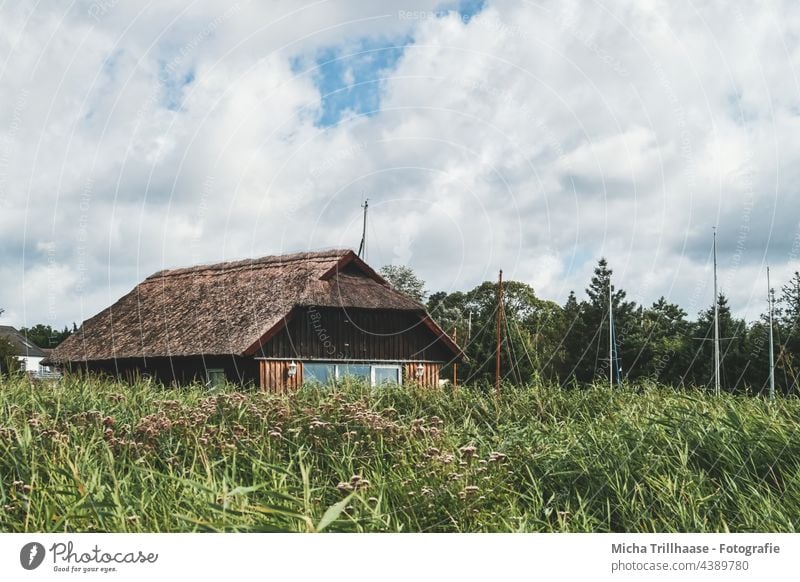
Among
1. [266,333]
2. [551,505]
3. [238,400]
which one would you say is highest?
[266,333]

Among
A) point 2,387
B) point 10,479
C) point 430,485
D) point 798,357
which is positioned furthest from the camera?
point 798,357

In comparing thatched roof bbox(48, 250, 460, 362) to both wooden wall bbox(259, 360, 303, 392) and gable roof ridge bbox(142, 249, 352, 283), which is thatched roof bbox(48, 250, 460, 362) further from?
wooden wall bbox(259, 360, 303, 392)

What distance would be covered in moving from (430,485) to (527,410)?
3866 mm

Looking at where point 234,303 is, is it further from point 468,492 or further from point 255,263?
point 468,492

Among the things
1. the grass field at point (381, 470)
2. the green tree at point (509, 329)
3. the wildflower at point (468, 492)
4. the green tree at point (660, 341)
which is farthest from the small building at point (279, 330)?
the wildflower at point (468, 492)

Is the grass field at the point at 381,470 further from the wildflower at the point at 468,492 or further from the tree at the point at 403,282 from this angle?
the tree at the point at 403,282

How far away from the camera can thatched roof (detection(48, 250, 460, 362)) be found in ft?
61.9

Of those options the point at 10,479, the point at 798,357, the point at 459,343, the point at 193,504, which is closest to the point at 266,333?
the point at 459,343

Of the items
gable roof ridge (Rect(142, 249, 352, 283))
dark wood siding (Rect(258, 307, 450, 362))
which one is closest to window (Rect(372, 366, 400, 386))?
dark wood siding (Rect(258, 307, 450, 362))

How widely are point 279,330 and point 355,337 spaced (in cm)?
230

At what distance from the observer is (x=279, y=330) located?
18.6m

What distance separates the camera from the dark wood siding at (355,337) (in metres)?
19.1
